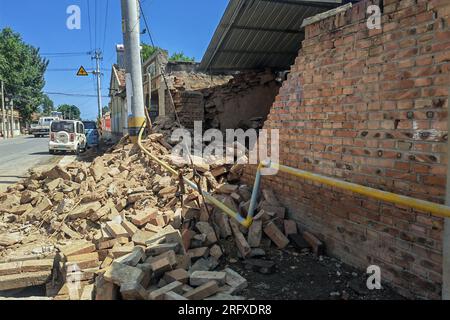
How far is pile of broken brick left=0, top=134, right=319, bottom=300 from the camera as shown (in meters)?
3.14

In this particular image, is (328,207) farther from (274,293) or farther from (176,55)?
(176,55)

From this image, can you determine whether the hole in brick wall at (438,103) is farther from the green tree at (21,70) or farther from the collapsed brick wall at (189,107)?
the green tree at (21,70)

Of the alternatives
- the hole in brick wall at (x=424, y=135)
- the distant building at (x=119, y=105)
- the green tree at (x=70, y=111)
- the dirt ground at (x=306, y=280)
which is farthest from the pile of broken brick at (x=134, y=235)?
the green tree at (x=70, y=111)

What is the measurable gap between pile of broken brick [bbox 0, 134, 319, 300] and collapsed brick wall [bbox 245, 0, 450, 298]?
749 mm

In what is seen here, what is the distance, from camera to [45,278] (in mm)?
4070

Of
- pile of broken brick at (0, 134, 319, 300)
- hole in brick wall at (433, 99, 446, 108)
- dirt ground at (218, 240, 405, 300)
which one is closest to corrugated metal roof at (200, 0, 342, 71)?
pile of broken brick at (0, 134, 319, 300)

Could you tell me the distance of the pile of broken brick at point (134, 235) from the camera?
314 centimetres

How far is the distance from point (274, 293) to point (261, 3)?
4885 mm

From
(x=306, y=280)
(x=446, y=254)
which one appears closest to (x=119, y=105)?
(x=306, y=280)

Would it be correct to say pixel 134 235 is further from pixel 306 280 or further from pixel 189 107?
pixel 189 107

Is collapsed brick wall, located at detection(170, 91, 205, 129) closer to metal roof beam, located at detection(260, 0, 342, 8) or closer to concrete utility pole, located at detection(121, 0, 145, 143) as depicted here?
concrete utility pole, located at detection(121, 0, 145, 143)

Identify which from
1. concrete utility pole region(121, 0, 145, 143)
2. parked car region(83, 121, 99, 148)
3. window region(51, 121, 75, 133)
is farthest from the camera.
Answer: parked car region(83, 121, 99, 148)

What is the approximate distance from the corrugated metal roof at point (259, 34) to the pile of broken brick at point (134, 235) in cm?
269

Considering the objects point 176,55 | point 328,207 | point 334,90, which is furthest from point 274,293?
point 176,55
